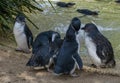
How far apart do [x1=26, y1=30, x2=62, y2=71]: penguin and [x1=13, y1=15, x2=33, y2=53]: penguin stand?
0.83m

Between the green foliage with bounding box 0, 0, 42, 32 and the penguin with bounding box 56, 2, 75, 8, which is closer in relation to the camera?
the green foliage with bounding box 0, 0, 42, 32

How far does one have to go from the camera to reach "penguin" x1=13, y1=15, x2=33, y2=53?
27.8ft

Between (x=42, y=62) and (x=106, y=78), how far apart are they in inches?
43.6

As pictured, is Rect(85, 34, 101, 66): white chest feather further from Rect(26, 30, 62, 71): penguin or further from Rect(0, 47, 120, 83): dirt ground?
Rect(26, 30, 62, 71): penguin

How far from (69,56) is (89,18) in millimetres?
6515

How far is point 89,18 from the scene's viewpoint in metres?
13.2

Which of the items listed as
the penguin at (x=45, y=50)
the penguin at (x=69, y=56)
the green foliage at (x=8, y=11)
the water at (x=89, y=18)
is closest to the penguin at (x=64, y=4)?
the water at (x=89, y=18)

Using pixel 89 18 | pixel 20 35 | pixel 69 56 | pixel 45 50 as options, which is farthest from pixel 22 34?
pixel 89 18

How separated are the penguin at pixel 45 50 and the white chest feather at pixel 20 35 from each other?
2.75ft

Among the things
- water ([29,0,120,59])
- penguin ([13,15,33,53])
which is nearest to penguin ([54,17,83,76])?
penguin ([13,15,33,53])

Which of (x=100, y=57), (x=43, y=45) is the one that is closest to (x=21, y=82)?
(x=43, y=45)

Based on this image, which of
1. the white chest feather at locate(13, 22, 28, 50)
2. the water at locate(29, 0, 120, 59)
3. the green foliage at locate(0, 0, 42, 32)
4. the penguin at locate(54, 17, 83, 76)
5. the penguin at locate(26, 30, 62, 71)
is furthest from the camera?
the water at locate(29, 0, 120, 59)

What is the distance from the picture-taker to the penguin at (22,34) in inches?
334

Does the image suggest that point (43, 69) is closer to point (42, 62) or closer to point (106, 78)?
point (42, 62)
